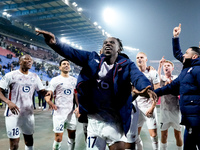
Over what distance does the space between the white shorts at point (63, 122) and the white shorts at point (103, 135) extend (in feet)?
6.86

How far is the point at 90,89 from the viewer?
2.29 metres

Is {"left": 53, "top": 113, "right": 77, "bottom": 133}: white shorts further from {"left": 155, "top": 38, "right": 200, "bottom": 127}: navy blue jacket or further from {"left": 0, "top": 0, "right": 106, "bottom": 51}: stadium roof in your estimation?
{"left": 0, "top": 0, "right": 106, "bottom": 51}: stadium roof

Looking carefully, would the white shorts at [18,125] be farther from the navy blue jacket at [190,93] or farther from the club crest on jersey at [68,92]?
the navy blue jacket at [190,93]

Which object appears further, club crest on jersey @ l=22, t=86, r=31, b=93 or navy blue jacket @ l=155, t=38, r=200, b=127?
club crest on jersey @ l=22, t=86, r=31, b=93

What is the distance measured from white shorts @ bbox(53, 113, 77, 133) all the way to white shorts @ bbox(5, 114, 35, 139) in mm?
612

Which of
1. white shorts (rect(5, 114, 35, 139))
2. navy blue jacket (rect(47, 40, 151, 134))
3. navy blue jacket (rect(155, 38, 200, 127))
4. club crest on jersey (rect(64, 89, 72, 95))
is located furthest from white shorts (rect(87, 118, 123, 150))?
club crest on jersey (rect(64, 89, 72, 95))

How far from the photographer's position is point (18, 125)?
3.62 m

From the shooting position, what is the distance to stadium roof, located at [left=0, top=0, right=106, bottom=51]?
28297 millimetres

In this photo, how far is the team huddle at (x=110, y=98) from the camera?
2.21 metres

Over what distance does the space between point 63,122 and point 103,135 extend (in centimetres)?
224

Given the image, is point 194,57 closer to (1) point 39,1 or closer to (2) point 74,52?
(2) point 74,52

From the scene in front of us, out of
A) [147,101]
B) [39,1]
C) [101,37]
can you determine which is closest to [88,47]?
[101,37]

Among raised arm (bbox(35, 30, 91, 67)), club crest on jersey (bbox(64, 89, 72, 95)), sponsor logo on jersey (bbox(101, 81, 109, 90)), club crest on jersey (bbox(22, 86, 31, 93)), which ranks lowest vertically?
club crest on jersey (bbox(64, 89, 72, 95))

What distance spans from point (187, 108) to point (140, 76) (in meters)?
1.32
